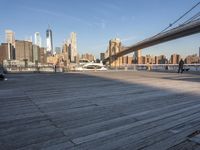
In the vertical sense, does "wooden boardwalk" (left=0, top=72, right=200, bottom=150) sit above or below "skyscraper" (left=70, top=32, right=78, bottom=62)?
below

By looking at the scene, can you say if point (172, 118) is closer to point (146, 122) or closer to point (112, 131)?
point (146, 122)

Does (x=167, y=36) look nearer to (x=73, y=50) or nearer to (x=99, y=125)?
(x=99, y=125)

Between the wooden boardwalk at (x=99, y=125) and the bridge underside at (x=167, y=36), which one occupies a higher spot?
the bridge underside at (x=167, y=36)

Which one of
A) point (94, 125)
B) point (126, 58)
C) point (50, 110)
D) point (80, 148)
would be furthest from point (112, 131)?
point (126, 58)

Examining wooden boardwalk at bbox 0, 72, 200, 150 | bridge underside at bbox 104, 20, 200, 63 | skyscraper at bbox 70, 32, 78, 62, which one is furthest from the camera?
skyscraper at bbox 70, 32, 78, 62

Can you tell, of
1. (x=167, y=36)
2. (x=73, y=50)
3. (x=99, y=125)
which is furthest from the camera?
(x=73, y=50)

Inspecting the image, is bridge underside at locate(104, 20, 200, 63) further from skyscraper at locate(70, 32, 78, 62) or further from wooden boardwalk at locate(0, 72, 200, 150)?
wooden boardwalk at locate(0, 72, 200, 150)

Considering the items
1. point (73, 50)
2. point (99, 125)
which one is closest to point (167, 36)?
point (99, 125)

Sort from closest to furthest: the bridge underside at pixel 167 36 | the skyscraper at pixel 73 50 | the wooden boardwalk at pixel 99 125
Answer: the wooden boardwalk at pixel 99 125, the bridge underside at pixel 167 36, the skyscraper at pixel 73 50

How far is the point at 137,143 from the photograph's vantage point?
6.00 feet

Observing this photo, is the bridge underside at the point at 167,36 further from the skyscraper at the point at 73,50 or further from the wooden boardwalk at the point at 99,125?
the wooden boardwalk at the point at 99,125

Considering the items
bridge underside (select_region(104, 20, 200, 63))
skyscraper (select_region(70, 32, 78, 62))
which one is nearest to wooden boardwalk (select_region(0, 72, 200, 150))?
bridge underside (select_region(104, 20, 200, 63))

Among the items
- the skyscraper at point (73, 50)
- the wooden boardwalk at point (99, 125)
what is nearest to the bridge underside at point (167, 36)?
the skyscraper at point (73, 50)

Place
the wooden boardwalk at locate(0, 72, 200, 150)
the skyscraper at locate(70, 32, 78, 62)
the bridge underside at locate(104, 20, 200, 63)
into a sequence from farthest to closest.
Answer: the skyscraper at locate(70, 32, 78, 62) → the bridge underside at locate(104, 20, 200, 63) → the wooden boardwalk at locate(0, 72, 200, 150)
